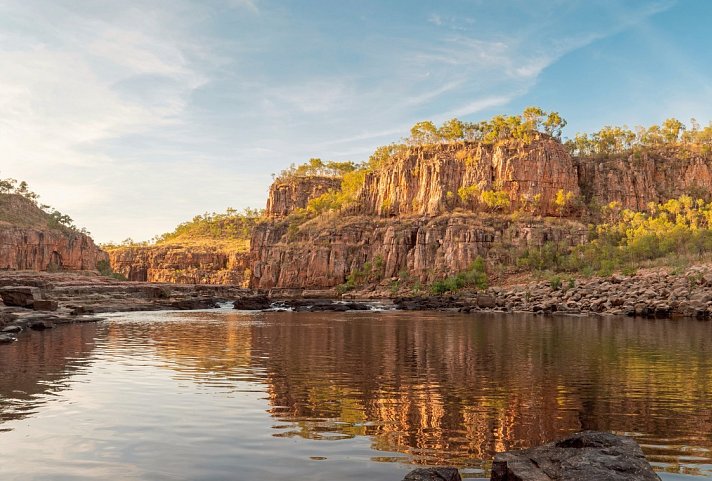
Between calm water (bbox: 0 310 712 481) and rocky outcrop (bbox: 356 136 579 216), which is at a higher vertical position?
rocky outcrop (bbox: 356 136 579 216)

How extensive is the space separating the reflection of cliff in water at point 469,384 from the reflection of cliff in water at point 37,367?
12.2 feet

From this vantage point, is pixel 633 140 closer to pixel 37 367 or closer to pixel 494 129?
pixel 494 129

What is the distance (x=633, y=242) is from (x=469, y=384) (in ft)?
285

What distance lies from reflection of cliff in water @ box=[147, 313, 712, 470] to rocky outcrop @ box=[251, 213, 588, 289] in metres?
73.9

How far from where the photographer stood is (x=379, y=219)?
133m

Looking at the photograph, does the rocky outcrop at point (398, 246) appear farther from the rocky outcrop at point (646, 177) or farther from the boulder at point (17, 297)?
the boulder at point (17, 297)

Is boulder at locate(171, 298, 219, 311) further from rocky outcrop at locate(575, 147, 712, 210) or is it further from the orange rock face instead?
rocky outcrop at locate(575, 147, 712, 210)

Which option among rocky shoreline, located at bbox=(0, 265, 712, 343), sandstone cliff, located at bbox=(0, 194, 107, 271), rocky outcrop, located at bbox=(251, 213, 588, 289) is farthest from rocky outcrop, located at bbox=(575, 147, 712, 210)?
sandstone cliff, located at bbox=(0, 194, 107, 271)

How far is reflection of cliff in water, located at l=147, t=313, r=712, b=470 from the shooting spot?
37.0 feet

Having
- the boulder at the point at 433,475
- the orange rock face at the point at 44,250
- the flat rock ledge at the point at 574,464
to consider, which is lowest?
the boulder at the point at 433,475

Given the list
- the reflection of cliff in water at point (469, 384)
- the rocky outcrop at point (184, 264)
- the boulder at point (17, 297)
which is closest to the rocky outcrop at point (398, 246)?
the rocky outcrop at point (184, 264)

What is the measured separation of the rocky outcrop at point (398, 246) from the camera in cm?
10688

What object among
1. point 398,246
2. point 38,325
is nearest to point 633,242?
point 398,246

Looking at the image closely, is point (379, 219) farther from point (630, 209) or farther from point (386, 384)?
point (386, 384)
